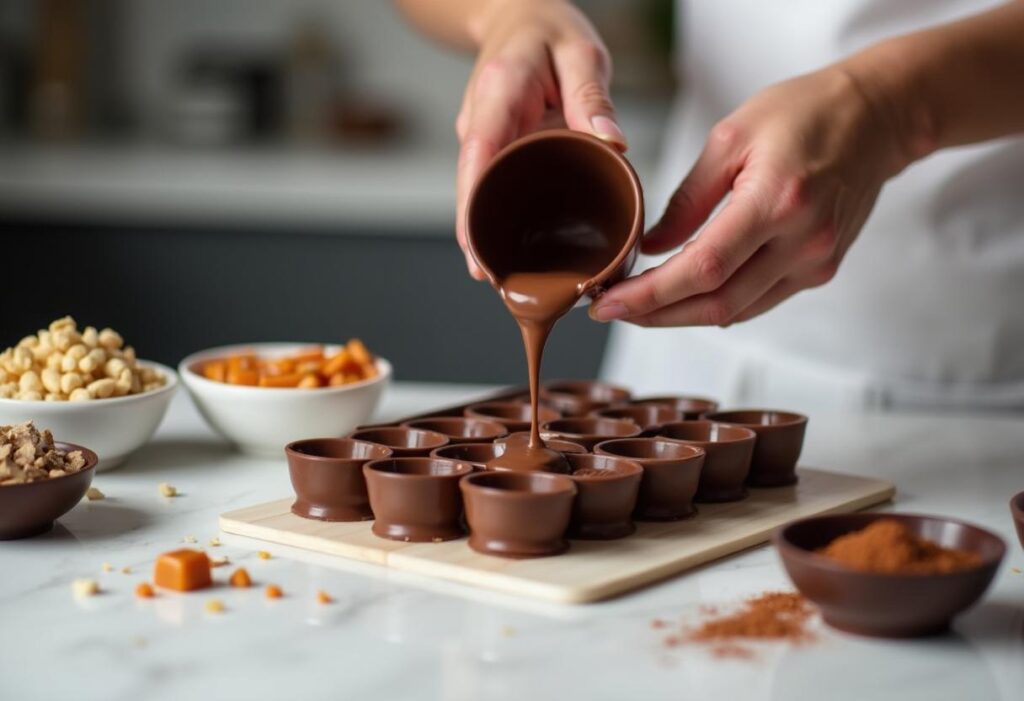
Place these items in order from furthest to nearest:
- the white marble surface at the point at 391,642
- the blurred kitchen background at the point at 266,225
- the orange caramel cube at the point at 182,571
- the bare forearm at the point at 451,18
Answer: the blurred kitchen background at the point at 266,225, the bare forearm at the point at 451,18, the orange caramel cube at the point at 182,571, the white marble surface at the point at 391,642

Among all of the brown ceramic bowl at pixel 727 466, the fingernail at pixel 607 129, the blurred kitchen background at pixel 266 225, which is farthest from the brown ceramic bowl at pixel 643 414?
the blurred kitchen background at pixel 266 225

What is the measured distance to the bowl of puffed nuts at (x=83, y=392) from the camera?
1520mm

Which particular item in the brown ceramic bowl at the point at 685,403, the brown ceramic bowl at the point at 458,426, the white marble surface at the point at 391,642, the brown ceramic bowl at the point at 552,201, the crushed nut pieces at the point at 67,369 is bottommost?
the white marble surface at the point at 391,642

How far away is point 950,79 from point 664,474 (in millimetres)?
633

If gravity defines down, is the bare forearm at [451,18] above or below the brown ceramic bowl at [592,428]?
above

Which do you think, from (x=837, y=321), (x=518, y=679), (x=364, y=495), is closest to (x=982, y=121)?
(x=837, y=321)

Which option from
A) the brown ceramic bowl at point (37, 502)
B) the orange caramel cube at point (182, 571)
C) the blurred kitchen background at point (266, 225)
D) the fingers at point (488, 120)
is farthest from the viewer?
the blurred kitchen background at point (266, 225)

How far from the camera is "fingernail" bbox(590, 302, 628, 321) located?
55.6 inches

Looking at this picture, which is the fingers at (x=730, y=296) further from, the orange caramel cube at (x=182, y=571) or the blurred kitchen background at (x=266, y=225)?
the blurred kitchen background at (x=266, y=225)

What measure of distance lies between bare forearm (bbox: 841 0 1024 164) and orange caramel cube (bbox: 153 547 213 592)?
2.96 feet

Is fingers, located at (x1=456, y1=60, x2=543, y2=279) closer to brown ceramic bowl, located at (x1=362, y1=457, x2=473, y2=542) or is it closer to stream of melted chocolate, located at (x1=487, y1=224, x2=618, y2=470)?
stream of melted chocolate, located at (x1=487, y1=224, x2=618, y2=470)

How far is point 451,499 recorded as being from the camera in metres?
1.30

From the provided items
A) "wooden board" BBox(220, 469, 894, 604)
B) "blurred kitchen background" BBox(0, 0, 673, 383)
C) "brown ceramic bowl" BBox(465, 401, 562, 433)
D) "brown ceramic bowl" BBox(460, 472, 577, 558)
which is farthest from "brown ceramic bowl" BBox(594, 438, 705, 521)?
"blurred kitchen background" BBox(0, 0, 673, 383)

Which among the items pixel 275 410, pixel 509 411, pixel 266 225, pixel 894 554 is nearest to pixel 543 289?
pixel 509 411
